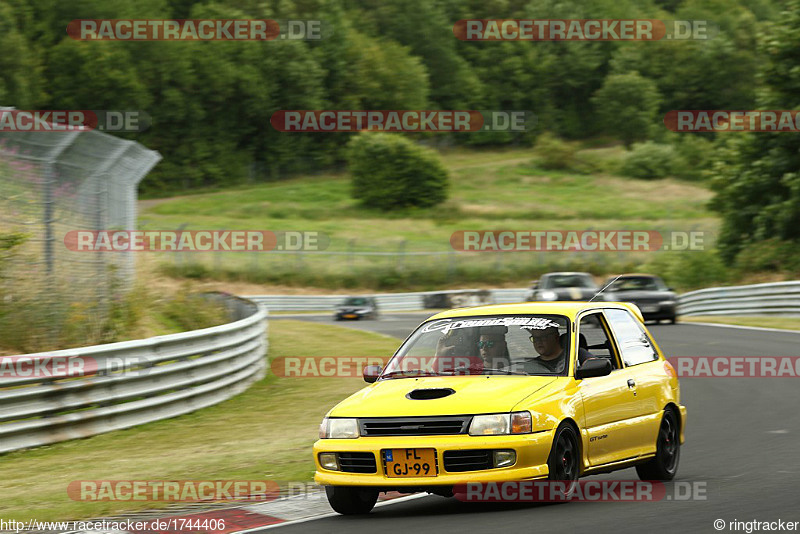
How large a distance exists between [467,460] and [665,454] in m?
2.51

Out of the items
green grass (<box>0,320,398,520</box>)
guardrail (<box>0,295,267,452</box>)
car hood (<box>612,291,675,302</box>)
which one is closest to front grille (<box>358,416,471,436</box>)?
green grass (<box>0,320,398,520</box>)

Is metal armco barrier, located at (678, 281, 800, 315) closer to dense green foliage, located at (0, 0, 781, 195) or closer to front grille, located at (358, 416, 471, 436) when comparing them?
front grille, located at (358, 416, 471, 436)

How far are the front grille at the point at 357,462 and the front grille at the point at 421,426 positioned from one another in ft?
0.54

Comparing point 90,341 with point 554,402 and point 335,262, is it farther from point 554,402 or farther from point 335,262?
point 335,262

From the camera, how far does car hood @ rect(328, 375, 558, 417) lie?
24.6 feet

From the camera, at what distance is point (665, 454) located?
30.2ft

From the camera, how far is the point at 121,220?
60.6 ft

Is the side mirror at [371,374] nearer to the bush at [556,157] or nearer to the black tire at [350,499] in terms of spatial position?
the black tire at [350,499]

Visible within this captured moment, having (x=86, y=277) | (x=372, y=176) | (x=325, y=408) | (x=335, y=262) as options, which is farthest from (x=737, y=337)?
(x=372, y=176)

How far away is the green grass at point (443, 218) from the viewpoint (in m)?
56.9

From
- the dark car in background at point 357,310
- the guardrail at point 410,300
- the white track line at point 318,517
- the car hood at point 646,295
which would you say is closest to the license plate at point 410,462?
the white track line at point 318,517

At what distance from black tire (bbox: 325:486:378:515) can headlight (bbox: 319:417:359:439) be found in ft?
1.13

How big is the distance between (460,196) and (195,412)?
81.1 m

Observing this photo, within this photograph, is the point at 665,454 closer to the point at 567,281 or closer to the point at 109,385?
the point at 109,385
